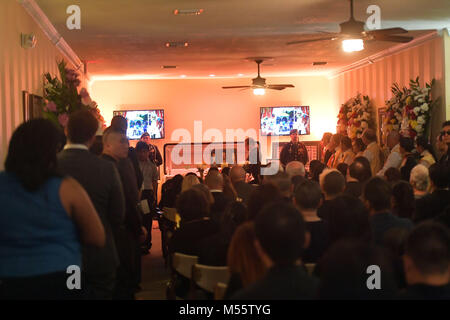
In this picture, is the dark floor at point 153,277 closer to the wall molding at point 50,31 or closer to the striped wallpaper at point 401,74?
the wall molding at point 50,31

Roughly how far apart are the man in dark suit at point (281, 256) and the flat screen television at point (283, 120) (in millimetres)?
13422

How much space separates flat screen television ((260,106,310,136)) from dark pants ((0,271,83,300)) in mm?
13064

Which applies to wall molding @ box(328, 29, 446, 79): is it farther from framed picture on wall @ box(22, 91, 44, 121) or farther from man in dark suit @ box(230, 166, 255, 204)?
framed picture on wall @ box(22, 91, 44, 121)

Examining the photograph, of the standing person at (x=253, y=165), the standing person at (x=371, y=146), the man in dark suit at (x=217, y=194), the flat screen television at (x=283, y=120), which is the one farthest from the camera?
the flat screen television at (x=283, y=120)

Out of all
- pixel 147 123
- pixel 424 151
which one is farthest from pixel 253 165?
pixel 147 123

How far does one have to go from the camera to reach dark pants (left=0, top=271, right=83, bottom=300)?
2.49m

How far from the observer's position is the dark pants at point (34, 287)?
249 centimetres

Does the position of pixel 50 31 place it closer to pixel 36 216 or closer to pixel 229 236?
pixel 229 236

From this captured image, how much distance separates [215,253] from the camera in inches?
133

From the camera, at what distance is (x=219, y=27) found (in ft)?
27.3

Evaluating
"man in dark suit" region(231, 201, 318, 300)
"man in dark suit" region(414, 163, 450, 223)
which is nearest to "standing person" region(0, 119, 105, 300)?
"man in dark suit" region(231, 201, 318, 300)

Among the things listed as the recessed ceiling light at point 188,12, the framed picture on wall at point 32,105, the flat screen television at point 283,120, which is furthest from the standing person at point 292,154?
the framed picture on wall at point 32,105
